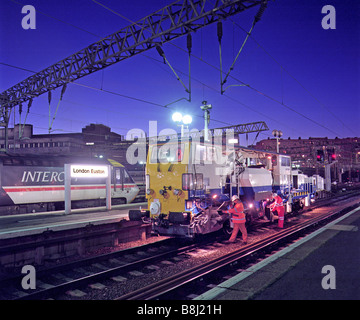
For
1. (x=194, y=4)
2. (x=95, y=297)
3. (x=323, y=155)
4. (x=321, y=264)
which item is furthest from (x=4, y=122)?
(x=323, y=155)

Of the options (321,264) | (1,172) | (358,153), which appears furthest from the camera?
(358,153)

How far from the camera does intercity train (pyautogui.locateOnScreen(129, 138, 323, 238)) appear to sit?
925cm

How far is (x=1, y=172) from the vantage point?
46.8ft

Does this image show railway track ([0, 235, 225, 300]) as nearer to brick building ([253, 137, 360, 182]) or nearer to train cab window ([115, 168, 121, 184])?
train cab window ([115, 168, 121, 184])

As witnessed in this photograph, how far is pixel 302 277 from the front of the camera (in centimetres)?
609

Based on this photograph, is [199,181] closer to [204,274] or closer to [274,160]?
[204,274]

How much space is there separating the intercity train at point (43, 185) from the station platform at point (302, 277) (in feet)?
40.3

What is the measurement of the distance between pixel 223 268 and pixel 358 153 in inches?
3245

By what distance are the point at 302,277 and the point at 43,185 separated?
13.6m

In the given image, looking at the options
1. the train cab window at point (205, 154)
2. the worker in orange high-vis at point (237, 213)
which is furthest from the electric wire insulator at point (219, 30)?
the worker in orange high-vis at point (237, 213)

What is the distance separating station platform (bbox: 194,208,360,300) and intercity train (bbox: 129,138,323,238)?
269 centimetres

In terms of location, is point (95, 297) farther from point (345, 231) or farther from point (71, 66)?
point (71, 66)

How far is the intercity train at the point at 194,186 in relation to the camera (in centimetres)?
925

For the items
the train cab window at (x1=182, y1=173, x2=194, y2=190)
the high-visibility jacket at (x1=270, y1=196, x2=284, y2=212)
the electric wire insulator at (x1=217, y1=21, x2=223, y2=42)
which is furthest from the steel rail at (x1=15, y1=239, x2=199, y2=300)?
the electric wire insulator at (x1=217, y1=21, x2=223, y2=42)
